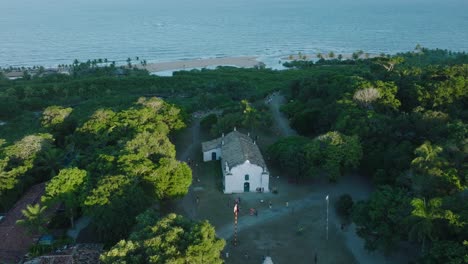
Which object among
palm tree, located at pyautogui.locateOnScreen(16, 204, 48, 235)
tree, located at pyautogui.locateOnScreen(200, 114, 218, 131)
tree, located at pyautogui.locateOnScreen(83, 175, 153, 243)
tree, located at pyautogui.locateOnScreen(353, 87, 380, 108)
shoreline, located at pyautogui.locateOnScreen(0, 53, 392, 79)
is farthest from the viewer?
shoreline, located at pyautogui.locateOnScreen(0, 53, 392, 79)

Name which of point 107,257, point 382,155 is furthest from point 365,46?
point 107,257

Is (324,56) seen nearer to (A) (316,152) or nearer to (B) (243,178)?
(A) (316,152)

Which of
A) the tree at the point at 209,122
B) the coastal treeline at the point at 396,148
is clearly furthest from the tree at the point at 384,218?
the tree at the point at 209,122

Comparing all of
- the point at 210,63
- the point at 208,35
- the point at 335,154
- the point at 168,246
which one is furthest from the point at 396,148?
the point at 208,35

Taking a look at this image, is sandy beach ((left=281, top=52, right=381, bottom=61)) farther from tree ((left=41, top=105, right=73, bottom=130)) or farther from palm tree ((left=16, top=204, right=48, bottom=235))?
palm tree ((left=16, top=204, right=48, bottom=235))

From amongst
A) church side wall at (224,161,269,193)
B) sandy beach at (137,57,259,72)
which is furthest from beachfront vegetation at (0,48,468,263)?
sandy beach at (137,57,259,72)

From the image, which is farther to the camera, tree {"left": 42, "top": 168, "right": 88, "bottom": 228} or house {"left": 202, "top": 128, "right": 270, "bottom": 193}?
house {"left": 202, "top": 128, "right": 270, "bottom": 193}

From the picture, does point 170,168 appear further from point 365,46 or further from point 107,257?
point 365,46

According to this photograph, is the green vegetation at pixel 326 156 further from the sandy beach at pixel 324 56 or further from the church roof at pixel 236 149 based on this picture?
the sandy beach at pixel 324 56
